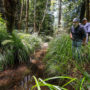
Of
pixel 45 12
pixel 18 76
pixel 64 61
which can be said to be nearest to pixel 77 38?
A: pixel 64 61

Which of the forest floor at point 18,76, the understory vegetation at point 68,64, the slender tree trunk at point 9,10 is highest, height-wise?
the slender tree trunk at point 9,10

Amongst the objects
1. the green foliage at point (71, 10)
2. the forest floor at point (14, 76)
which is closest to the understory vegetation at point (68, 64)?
the forest floor at point (14, 76)

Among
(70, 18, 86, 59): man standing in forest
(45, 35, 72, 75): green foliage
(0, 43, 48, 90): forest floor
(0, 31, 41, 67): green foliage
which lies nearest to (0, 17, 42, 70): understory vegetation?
(0, 31, 41, 67): green foliage

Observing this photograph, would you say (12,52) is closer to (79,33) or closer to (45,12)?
(79,33)

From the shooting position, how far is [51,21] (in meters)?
11.7

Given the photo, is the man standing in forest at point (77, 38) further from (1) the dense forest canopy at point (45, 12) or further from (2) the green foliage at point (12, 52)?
(1) the dense forest canopy at point (45, 12)

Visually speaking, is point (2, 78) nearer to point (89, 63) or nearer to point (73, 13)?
point (89, 63)

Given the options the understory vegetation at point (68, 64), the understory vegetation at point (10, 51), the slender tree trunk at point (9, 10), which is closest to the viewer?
the understory vegetation at point (68, 64)

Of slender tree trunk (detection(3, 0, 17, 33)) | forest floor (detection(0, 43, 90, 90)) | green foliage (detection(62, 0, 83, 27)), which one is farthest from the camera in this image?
green foliage (detection(62, 0, 83, 27))

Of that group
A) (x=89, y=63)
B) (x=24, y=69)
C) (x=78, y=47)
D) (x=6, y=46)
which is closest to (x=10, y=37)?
(x=6, y=46)

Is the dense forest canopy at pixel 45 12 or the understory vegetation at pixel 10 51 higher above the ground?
the dense forest canopy at pixel 45 12

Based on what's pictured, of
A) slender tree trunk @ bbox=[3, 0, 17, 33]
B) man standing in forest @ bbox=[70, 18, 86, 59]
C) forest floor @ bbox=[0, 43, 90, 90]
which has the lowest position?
forest floor @ bbox=[0, 43, 90, 90]

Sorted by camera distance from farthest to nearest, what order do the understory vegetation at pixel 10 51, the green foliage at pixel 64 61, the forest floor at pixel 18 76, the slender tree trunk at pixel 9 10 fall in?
the slender tree trunk at pixel 9 10
the understory vegetation at pixel 10 51
the green foliage at pixel 64 61
the forest floor at pixel 18 76

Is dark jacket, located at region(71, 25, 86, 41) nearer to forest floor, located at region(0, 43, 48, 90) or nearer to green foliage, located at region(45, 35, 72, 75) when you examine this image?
green foliage, located at region(45, 35, 72, 75)
